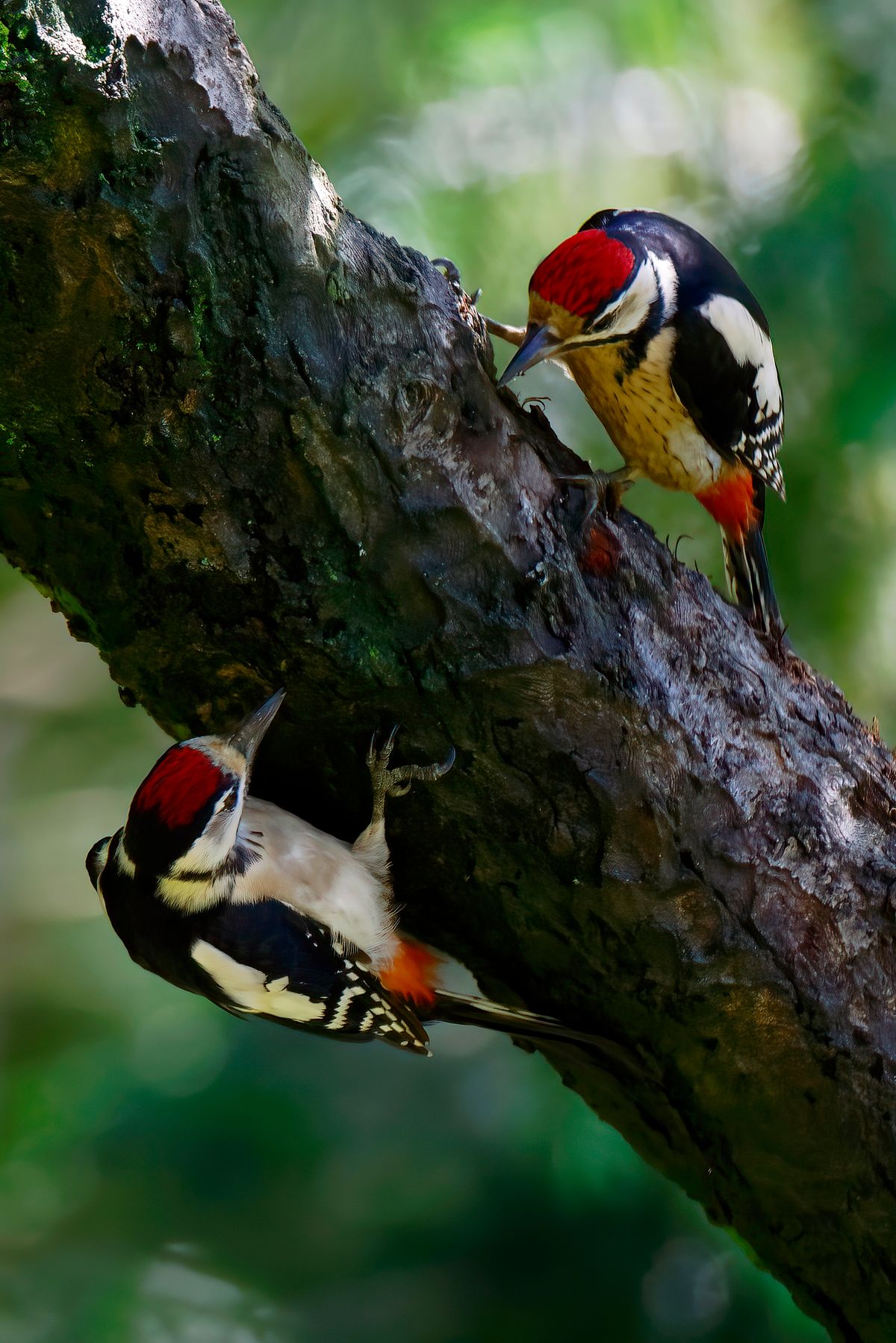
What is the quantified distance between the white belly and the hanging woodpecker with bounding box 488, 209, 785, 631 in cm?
74

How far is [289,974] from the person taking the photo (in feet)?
5.68

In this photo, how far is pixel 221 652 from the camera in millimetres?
1430

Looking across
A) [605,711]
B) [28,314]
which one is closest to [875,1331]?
[605,711]

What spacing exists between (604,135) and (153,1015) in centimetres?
307

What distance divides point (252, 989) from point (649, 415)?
1246 mm

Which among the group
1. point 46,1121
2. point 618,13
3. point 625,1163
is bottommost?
point 46,1121

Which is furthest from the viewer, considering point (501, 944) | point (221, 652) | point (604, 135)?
point (604, 135)

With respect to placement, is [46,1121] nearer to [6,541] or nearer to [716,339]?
[6,541]

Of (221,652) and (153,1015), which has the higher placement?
(221,652)

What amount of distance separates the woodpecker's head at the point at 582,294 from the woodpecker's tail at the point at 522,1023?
1.00 metres

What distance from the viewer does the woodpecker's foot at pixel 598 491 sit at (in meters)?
1.44

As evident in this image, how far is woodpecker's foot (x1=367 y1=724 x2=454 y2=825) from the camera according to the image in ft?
4.72

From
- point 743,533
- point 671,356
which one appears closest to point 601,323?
point 671,356

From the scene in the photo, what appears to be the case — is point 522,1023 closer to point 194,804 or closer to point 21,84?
point 194,804
